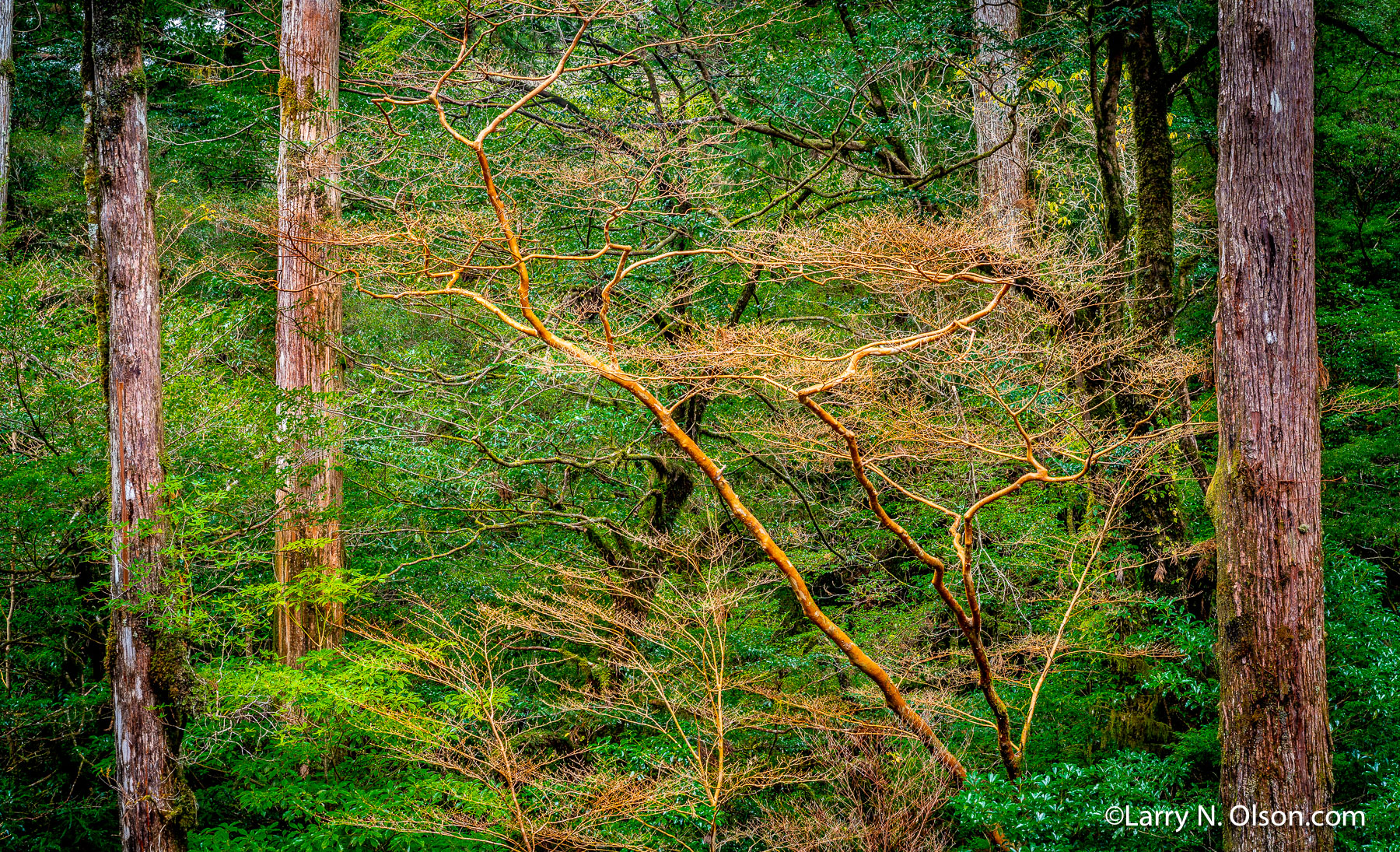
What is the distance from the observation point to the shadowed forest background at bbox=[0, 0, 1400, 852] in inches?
217


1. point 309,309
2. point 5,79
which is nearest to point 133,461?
point 309,309

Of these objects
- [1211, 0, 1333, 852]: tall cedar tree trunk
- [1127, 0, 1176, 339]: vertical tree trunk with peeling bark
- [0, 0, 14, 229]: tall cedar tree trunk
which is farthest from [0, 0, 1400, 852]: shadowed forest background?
[0, 0, 14, 229]: tall cedar tree trunk

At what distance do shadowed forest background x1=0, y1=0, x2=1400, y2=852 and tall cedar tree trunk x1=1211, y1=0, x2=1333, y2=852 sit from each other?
49 cm

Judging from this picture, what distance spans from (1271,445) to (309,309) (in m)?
6.57

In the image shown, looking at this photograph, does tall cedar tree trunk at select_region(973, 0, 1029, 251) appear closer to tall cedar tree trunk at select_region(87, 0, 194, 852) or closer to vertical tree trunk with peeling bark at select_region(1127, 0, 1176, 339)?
vertical tree trunk with peeling bark at select_region(1127, 0, 1176, 339)

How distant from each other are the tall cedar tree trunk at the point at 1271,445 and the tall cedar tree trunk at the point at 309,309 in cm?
592

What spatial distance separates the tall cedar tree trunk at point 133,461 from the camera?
5414mm

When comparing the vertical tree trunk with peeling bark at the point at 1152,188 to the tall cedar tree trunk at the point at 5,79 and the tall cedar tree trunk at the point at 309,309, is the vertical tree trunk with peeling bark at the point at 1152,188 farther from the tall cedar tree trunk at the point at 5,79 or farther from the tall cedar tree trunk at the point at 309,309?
the tall cedar tree trunk at the point at 5,79

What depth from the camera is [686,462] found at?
8.46 m

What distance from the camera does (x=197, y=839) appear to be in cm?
541

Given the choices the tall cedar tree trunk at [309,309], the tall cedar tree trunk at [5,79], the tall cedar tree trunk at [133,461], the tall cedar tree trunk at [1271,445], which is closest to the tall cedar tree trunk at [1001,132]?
the tall cedar tree trunk at [1271,445]

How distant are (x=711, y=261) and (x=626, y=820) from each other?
4.62 meters

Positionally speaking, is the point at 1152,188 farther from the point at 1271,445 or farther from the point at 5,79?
the point at 5,79

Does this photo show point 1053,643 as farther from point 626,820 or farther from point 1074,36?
point 1074,36
